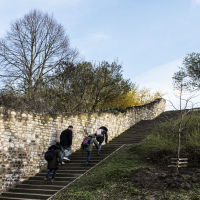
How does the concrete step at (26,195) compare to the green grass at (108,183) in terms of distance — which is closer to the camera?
the green grass at (108,183)

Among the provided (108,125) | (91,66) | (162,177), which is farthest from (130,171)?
(91,66)

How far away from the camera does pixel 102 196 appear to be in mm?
6703

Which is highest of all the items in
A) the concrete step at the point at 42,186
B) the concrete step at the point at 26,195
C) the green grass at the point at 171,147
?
the green grass at the point at 171,147

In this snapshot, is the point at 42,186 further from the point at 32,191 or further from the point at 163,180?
the point at 163,180

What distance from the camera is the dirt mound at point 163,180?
6.50 m

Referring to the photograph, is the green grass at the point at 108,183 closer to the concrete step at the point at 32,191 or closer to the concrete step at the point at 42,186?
the concrete step at the point at 42,186

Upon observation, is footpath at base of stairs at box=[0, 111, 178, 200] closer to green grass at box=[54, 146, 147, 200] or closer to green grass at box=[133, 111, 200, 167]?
green grass at box=[54, 146, 147, 200]

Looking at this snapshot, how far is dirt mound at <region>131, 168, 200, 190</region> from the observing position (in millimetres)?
6504

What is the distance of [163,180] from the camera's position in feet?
22.5

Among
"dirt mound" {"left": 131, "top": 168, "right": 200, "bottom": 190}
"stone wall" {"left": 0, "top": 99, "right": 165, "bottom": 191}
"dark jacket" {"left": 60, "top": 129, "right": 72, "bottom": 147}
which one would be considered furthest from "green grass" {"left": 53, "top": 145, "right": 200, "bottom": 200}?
"stone wall" {"left": 0, "top": 99, "right": 165, "bottom": 191}

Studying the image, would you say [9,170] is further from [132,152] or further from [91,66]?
[91,66]

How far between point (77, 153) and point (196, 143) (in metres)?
5.64

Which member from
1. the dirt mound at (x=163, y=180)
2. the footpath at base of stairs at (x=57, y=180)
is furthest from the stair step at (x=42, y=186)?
the dirt mound at (x=163, y=180)

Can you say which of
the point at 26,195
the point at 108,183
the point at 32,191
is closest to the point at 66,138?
the point at 32,191
